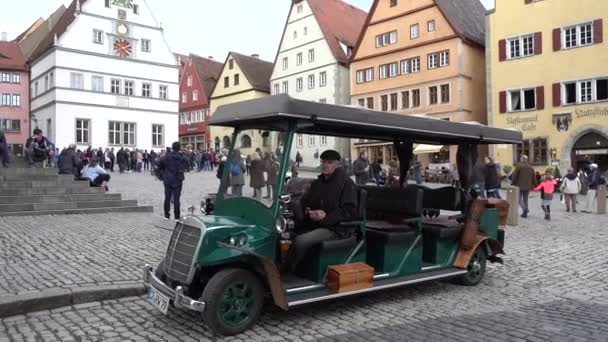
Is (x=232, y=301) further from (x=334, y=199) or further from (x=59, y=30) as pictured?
(x=59, y=30)

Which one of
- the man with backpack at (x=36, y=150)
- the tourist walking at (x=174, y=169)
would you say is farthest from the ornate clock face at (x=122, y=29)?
the tourist walking at (x=174, y=169)

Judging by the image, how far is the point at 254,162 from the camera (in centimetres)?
597

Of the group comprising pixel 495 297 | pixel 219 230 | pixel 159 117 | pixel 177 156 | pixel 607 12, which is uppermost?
pixel 607 12

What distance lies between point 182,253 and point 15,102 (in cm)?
5464

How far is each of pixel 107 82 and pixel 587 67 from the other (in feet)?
110

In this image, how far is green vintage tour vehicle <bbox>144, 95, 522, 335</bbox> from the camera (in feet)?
16.7

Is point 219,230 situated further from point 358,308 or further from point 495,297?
point 495,297

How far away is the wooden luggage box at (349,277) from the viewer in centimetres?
558

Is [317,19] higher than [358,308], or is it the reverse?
[317,19]

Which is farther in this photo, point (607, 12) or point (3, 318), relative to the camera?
point (607, 12)

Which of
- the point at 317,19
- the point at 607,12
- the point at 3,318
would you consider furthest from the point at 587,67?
the point at 3,318

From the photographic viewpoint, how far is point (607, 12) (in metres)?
30.1

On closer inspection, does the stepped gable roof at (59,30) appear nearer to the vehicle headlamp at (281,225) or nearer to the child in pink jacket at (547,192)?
the child in pink jacket at (547,192)

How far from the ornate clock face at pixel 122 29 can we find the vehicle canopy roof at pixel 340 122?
4032 cm
